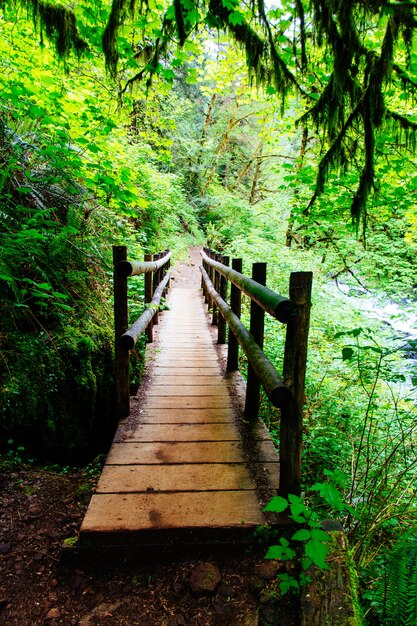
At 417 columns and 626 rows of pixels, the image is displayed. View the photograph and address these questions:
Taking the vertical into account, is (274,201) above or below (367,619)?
above

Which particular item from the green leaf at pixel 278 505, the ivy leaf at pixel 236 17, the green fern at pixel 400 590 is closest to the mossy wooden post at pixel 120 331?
the green leaf at pixel 278 505

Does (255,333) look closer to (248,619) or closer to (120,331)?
(120,331)

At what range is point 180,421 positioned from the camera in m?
2.88

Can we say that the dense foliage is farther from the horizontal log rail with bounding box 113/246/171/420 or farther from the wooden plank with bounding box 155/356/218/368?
the wooden plank with bounding box 155/356/218/368

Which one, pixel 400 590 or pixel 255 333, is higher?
pixel 255 333

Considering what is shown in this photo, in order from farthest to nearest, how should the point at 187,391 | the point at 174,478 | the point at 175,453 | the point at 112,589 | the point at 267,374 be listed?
1. the point at 187,391
2. the point at 175,453
3. the point at 174,478
4. the point at 267,374
5. the point at 112,589

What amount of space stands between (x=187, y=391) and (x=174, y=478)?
4.58 ft

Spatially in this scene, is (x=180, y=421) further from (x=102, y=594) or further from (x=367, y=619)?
(x=367, y=619)

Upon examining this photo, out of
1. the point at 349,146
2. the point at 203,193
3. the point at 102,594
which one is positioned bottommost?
the point at 102,594

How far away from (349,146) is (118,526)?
4312 millimetres

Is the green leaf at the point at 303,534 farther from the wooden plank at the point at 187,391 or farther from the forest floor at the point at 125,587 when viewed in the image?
the wooden plank at the point at 187,391

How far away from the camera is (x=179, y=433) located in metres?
2.68

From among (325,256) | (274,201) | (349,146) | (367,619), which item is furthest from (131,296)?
(274,201)

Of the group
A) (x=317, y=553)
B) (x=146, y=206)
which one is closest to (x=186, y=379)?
(x=317, y=553)
